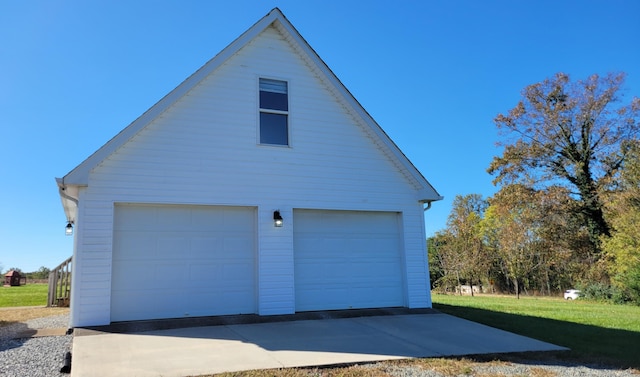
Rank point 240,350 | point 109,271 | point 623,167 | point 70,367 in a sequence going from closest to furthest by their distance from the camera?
1. point 70,367
2. point 240,350
3. point 109,271
4. point 623,167

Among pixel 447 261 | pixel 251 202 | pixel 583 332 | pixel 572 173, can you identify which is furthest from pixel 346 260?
pixel 447 261

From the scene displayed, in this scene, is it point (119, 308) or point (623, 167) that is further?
point (623, 167)

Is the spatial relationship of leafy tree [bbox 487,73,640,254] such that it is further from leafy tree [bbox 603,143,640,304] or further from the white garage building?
the white garage building

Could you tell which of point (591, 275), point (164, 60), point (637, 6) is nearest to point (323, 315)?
point (164, 60)

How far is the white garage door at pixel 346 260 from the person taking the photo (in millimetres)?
9273

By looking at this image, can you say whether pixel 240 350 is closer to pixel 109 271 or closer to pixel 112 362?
pixel 112 362

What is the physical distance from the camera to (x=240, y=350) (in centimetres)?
589

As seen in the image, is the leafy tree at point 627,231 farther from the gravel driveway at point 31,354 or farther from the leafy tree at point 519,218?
the gravel driveway at point 31,354

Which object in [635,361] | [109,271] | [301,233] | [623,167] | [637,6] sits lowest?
[635,361]

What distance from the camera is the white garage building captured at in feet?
26.0

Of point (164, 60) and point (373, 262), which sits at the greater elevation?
point (164, 60)

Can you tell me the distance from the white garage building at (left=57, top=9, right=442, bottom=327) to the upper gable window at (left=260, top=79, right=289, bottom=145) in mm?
26

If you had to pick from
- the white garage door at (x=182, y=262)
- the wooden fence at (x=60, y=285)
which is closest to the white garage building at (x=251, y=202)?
the white garage door at (x=182, y=262)

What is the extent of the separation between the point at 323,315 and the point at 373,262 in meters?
1.82
